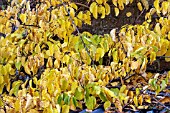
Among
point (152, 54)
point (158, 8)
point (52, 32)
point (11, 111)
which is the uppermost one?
point (158, 8)

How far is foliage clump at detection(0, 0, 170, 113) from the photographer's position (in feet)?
5.40

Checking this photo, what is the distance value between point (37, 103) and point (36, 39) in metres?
0.89

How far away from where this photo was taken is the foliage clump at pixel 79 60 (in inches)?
64.8

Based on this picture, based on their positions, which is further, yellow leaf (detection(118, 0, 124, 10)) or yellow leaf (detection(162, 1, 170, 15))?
yellow leaf (detection(118, 0, 124, 10))

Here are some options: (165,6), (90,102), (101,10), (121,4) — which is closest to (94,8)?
(101,10)

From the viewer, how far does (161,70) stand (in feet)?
8.36

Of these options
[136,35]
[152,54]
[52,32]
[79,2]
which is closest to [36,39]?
[52,32]

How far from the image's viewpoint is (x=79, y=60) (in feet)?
6.55

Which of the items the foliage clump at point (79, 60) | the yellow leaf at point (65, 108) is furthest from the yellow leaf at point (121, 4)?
the yellow leaf at point (65, 108)

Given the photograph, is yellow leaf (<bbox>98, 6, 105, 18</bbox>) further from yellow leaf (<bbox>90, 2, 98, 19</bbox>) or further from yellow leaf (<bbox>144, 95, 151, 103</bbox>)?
yellow leaf (<bbox>144, 95, 151, 103</bbox>)

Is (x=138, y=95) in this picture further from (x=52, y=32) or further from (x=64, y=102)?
(x=52, y=32)

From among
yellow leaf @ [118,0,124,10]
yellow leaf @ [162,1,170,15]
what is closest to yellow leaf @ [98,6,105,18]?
yellow leaf @ [118,0,124,10]

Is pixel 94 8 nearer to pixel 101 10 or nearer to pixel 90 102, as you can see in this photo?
pixel 101 10

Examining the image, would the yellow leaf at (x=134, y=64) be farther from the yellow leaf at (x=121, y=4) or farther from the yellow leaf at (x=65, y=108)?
the yellow leaf at (x=121, y=4)
